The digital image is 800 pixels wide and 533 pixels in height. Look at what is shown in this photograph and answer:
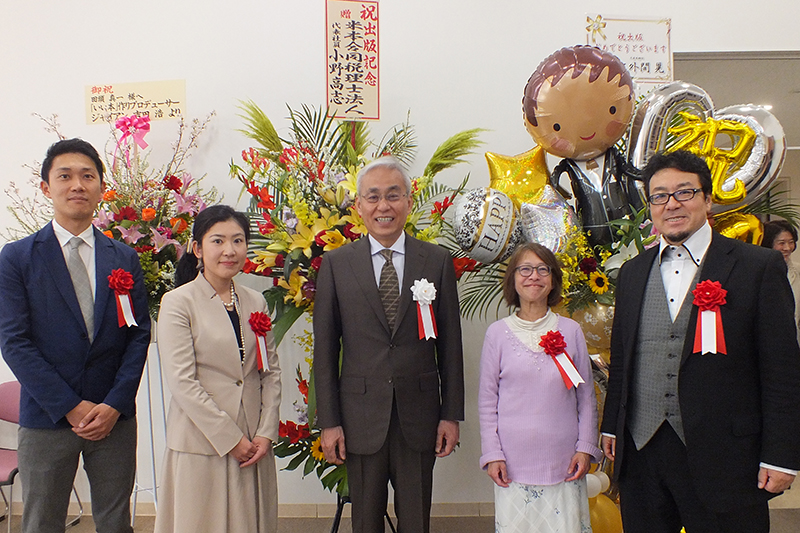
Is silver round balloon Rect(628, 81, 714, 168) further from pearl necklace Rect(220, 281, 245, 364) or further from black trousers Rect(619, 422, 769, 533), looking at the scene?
pearl necklace Rect(220, 281, 245, 364)

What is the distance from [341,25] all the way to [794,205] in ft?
8.82

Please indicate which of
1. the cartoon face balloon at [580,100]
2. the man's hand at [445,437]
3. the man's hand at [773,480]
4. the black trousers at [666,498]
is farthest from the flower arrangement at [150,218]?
the man's hand at [773,480]

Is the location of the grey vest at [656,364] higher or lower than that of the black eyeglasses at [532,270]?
lower

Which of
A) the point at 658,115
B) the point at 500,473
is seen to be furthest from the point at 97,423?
the point at 658,115

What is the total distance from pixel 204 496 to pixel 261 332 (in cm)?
54

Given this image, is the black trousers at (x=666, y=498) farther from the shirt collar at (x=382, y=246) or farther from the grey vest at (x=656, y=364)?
the shirt collar at (x=382, y=246)

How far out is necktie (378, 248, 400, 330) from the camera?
6.02 ft

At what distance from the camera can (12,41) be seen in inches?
125

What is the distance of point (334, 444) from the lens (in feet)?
5.97

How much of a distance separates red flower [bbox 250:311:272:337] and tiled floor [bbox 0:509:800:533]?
5.10 feet

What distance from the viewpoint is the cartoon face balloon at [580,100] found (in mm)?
2238

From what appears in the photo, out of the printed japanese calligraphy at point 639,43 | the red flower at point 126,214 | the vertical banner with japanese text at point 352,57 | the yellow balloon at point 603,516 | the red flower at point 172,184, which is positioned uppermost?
the printed japanese calligraphy at point 639,43

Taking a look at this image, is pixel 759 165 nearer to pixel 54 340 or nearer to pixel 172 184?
pixel 172 184

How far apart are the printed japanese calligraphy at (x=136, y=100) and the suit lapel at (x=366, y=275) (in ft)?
6.01
